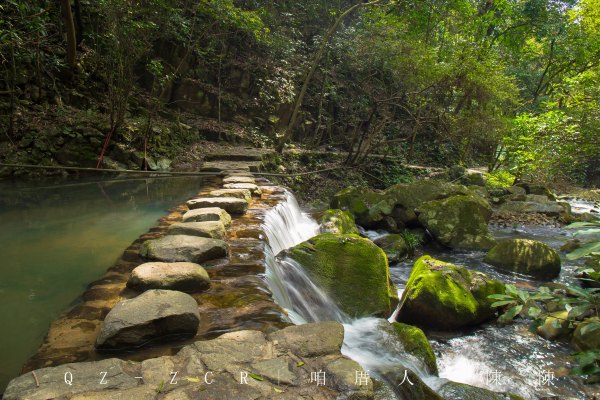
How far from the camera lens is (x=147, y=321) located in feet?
7.28

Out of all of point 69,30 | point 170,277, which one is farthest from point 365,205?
point 69,30

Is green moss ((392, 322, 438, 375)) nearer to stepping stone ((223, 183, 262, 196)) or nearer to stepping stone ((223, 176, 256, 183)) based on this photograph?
stepping stone ((223, 183, 262, 196))

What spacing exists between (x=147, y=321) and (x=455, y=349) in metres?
3.65

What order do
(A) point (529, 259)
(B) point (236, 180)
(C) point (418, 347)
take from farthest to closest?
(B) point (236, 180) < (A) point (529, 259) < (C) point (418, 347)

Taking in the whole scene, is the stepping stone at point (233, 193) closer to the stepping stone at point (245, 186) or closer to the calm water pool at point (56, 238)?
the stepping stone at point (245, 186)

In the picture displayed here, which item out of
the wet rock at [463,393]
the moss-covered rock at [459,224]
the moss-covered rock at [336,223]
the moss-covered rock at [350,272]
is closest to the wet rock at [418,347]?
the wet rock at [463,393]

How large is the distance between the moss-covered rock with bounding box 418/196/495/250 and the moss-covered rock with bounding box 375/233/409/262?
110 centimetres

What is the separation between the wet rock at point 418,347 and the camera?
3570 mm

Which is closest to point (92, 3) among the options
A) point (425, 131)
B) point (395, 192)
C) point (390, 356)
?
point (395, 192)

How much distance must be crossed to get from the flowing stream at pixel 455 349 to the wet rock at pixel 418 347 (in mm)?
54

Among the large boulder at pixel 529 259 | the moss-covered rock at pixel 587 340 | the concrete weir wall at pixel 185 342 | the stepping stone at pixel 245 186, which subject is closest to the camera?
the concrete weir wall at pixel 185 342

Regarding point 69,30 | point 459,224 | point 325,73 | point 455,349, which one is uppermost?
point 69,30

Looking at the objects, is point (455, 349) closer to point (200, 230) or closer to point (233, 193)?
point (200, 230)

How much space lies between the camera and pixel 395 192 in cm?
980
